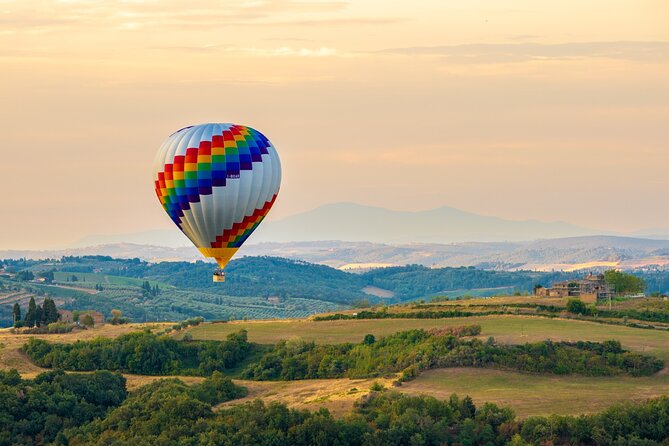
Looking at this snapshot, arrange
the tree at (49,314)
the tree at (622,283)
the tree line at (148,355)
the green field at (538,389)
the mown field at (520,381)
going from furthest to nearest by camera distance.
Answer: the tree at (622,283), the tree at (49,314), the tree line at (148,355), the mown field at (520,381), the green field at (538,389)

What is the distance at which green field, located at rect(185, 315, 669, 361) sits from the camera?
106 metres

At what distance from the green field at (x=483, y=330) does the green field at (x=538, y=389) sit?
6.82 m

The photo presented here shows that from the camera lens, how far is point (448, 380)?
97250mm

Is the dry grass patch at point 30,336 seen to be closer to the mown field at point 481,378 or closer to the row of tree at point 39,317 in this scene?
the mown field at point 481,378

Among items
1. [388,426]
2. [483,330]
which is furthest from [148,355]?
[388,426]

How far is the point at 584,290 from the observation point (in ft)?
467

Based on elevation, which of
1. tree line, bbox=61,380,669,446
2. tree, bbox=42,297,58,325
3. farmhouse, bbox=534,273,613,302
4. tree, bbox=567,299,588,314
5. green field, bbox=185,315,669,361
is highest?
farmhouse, bbox=534,273,613,302

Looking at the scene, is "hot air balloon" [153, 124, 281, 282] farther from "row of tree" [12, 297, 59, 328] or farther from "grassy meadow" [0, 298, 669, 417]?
"row of tree" [12, 297, 59, 328]

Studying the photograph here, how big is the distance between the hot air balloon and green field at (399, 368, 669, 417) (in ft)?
55.3

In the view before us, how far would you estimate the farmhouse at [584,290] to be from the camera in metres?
138

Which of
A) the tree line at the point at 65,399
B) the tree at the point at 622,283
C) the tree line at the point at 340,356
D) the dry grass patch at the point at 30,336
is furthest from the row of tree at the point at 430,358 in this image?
the tree at the point at 622,283

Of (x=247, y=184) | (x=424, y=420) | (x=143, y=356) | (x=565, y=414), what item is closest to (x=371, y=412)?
(x=424, y=420)

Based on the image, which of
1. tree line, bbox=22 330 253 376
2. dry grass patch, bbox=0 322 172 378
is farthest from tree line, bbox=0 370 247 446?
tree line, bbox=22 330 253 376

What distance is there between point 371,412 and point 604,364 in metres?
21.7
